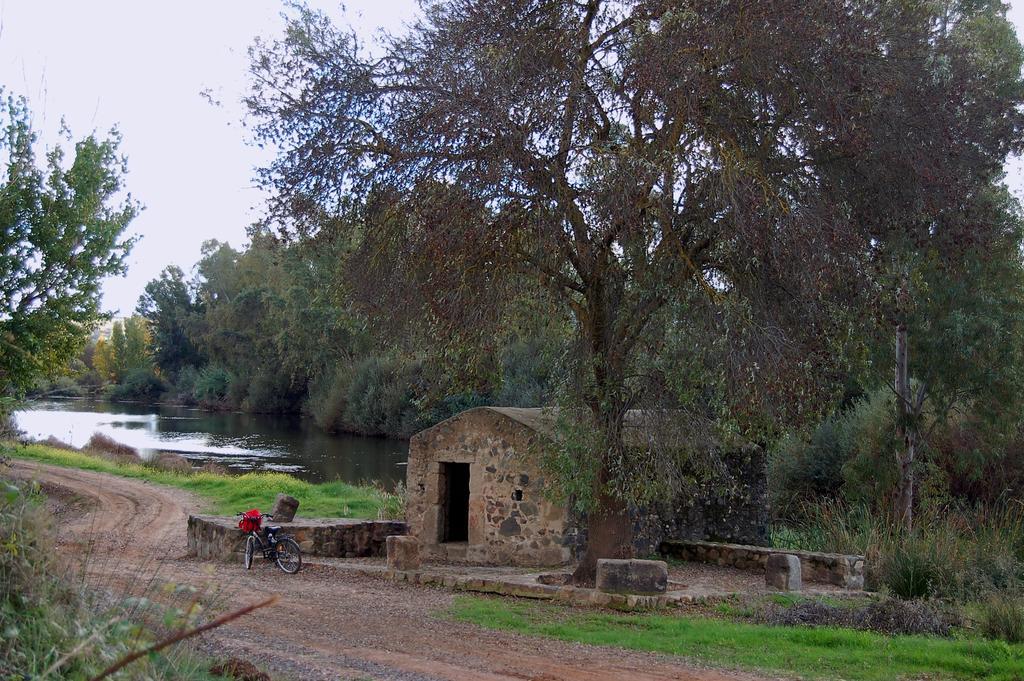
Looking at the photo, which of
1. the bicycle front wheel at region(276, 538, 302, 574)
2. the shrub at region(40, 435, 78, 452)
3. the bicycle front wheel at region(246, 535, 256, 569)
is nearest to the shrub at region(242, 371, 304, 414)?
the shrub at region(40, 435, 78, 452)

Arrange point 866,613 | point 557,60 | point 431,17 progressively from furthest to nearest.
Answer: point 431,17 < point 557,60 < point 866,613

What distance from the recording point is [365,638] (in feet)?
29.9

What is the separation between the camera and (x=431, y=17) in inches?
467

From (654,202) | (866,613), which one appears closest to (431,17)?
(654,202)

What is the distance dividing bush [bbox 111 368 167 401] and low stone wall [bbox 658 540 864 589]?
6868 centimetres

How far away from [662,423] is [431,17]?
5.88m

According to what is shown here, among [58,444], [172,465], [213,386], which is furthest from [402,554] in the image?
[213,386]

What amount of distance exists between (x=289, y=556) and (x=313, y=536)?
1997 millimetres

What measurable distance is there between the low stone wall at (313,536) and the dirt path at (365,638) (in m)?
0.66

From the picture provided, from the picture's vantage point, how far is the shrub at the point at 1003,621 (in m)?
9.25

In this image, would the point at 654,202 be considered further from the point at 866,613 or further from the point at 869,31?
the point at 866,613

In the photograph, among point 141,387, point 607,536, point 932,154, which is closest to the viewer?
point 932,154

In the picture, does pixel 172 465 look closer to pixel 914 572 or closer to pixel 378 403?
pixel 378 403

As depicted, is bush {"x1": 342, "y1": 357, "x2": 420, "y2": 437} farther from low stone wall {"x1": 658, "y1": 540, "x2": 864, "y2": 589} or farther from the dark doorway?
low stone wall {"x1": 658, "y1": 540, "x2": 864, "y2": 589}
